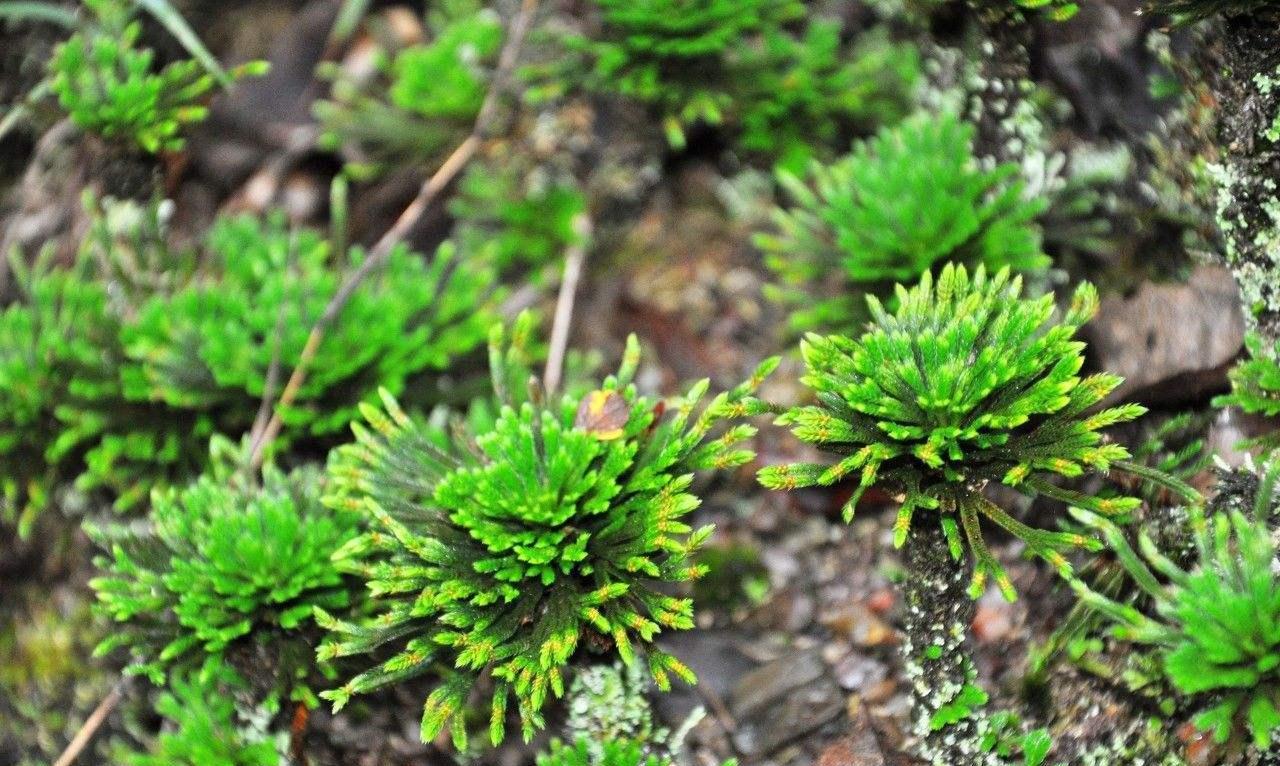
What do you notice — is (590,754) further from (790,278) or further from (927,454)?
(790,278)

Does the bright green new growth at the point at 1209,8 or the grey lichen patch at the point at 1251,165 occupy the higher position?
the bright green new growth at the point at 1209,8

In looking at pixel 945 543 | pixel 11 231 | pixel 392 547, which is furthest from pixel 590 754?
pixel 11 231

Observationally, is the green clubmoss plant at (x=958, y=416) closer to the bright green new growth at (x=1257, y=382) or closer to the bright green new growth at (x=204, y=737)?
the bright green new growth at (x=1257, y=382)

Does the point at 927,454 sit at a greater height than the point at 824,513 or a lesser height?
greater

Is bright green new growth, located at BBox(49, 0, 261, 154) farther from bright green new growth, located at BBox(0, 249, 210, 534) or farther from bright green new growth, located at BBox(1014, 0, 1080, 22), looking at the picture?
bright green new growth, located at BBox(1014, 0, 1080, 22)

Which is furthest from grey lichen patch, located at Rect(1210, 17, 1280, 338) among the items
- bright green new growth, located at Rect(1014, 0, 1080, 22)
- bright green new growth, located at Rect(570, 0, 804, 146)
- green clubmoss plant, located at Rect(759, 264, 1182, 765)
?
bright green new growth, located at Rect(570, 0, 804, 146)

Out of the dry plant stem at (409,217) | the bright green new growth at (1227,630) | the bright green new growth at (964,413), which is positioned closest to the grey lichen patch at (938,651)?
the bright green new growth at (964,413)
